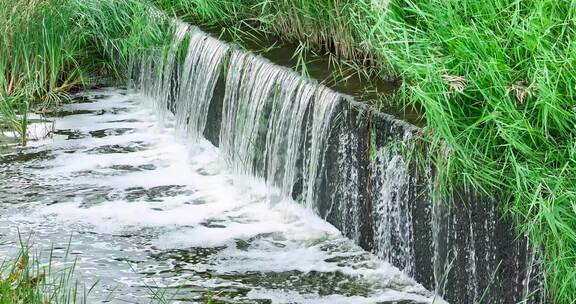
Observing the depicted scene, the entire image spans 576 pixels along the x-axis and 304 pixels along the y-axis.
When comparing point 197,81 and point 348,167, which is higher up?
point 197,81

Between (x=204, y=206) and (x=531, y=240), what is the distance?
8.93 ft

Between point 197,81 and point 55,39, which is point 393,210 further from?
point 55,39

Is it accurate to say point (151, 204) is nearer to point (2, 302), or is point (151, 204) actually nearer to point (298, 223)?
point (298, 223)

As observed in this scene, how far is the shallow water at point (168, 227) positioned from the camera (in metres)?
5.66

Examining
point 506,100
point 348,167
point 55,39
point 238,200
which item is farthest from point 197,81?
point 506,100

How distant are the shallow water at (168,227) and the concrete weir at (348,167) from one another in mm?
129

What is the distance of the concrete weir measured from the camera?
16.3 ft

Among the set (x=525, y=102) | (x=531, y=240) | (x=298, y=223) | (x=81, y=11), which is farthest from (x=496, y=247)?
(x=81, y=11)

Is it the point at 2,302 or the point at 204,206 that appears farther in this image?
the point at 204,206

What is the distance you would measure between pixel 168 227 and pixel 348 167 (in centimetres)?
109

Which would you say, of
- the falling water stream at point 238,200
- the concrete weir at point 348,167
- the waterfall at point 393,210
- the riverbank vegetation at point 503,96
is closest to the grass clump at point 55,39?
the falling water stream at point 238,200

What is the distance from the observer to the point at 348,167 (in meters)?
6.13

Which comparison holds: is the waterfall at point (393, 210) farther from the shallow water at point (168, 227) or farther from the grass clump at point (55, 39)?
the grass clump at point (55, 39)

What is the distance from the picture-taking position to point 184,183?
291 inches
